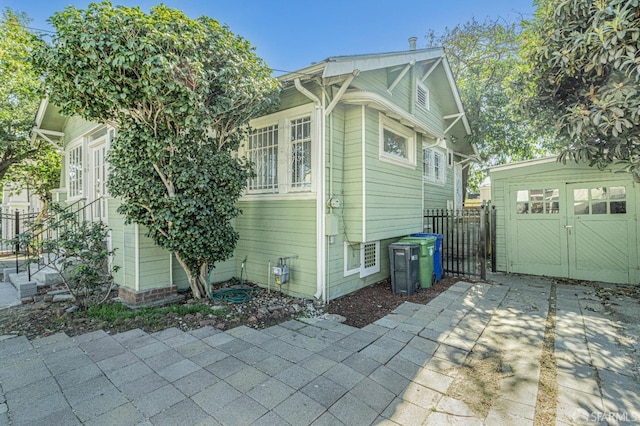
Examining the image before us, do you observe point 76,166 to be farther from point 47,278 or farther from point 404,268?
point 404,268

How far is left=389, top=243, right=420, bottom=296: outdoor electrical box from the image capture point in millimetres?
5785

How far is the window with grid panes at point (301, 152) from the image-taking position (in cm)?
543

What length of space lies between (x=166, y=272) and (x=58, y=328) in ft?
4.99

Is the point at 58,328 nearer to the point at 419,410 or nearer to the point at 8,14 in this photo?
the point at 419,410

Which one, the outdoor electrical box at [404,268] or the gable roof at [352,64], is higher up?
the gable roof at [352,64]

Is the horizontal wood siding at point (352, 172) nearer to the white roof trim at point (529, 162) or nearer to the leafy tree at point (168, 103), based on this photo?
the leafy tree at point (168, 103)

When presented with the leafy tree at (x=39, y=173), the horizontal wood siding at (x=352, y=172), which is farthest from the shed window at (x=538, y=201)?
the leafy tree at (x=39, y=173)

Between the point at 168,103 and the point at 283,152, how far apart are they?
226cm

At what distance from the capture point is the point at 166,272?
5.12 metres

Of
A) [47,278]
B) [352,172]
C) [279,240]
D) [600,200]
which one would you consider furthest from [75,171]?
[600,200]

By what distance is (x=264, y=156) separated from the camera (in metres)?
6.15

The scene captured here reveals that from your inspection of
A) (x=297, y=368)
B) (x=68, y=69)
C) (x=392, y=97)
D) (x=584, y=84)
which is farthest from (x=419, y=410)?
(x=392, y=97)

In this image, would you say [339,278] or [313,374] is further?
[339,278]

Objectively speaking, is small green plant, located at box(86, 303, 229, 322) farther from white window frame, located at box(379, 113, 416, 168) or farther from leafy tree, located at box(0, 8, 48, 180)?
leafy tree, located at box(0, 8, 48, 180)
